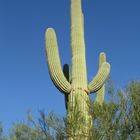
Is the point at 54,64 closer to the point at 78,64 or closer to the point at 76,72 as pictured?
the point at 76,72

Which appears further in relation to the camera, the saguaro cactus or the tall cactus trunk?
the saguaro cactus

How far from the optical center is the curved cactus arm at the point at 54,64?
1454cm

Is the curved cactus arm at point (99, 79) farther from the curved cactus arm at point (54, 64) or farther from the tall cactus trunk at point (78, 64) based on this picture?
the curved cactus arm at point (54, 64)

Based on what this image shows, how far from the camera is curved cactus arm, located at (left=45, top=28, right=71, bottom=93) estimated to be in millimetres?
14539

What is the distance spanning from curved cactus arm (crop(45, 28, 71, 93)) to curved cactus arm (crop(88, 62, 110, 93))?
31.3 inches

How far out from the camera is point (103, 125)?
37.2 ft

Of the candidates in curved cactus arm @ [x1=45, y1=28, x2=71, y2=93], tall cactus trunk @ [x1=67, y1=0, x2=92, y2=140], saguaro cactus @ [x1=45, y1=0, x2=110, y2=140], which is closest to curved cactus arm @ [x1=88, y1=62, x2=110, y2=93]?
saguaro cactus @ [x1=45, y1=0, x2=110, y2=140]

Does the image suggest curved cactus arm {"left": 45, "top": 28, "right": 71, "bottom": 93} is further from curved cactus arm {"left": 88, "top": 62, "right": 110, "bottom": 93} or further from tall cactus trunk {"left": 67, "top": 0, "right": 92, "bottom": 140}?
curved cactus arm {"left": 88, "top": 62, "right": 110, "bottom": 93}

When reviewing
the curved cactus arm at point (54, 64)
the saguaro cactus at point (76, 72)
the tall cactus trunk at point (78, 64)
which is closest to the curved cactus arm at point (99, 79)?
the saguaro cactus at point (76, 72)

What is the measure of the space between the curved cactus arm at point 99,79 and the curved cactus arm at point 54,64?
2.61ft

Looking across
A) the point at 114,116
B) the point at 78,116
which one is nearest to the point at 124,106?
the point at 114,116

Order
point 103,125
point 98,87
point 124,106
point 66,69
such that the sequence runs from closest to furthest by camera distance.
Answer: point 103,125
point 124,106
point 98,87
point 66,69

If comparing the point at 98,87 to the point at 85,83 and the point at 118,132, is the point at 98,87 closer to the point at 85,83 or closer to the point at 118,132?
the point at 85,83

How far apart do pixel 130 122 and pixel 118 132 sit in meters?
0.48
